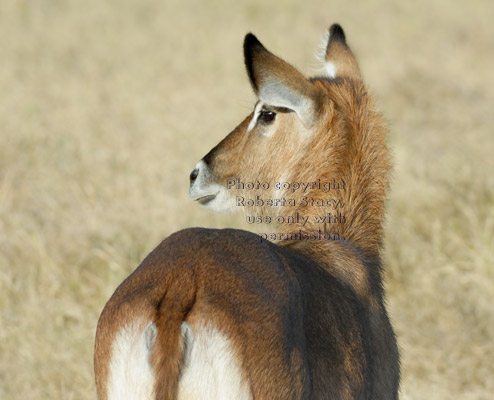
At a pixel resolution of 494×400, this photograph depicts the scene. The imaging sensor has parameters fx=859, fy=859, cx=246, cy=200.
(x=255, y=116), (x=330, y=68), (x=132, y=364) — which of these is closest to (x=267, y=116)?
(x=255, y=116)

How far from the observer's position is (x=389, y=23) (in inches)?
650

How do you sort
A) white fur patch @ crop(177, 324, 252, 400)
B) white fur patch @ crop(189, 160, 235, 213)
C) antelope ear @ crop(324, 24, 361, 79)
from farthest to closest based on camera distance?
antelope ear @ crop(324, 24, 361, 79) < white fur patch @ crop(189, 160, 235, 213) < white fur patch @ crop(177, 324, 252, 400)

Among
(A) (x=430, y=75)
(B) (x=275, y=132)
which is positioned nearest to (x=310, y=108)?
(B) (x=275, y=132)

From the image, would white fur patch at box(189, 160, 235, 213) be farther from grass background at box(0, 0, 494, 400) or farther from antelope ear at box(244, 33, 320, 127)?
grass background at box(0, 0, 494, 400)

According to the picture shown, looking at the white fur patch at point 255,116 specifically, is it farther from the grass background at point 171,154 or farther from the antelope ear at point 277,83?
the grass background at point 171,154

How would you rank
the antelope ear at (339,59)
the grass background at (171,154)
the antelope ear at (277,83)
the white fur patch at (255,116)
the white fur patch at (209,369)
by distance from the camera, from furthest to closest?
the grass background at (171,154), the antelope ear at (339,59), the white fur patch at (255,116), the antelope ear at (277,83), the white fur patch at (209,369)

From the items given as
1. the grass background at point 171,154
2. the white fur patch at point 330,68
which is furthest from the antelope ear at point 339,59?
the grass background at point 171,154

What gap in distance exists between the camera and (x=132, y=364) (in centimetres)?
245

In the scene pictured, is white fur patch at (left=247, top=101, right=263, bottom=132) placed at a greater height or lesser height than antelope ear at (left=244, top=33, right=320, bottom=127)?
lesser

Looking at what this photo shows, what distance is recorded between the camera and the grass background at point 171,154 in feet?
17.8

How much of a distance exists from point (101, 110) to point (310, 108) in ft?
23.1

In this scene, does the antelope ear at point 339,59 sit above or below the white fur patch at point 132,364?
above

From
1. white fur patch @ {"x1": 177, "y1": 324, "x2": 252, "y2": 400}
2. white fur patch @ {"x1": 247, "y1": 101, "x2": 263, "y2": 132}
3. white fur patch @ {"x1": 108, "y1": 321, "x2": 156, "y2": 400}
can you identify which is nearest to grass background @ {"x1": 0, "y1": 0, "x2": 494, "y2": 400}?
white fur patch @ {"x1": 247, "y1": 101, "x2": 263, "y2": 132}

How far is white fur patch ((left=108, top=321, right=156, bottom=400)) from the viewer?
2.41 meters
